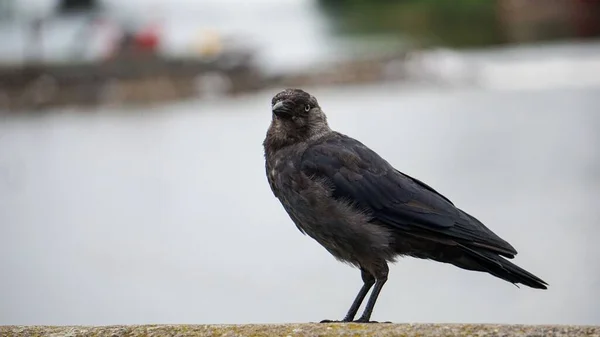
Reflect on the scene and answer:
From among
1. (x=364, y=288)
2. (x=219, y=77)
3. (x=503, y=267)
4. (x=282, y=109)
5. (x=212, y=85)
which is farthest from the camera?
(x=219, y=77)

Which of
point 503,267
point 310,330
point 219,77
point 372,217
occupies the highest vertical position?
point 219,77

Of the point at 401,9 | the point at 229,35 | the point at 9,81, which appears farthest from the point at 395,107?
the point at 401,9

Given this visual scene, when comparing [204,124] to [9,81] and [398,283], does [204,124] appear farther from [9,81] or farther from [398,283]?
[398,283]

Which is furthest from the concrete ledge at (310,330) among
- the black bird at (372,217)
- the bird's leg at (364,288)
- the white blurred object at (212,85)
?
the white blurred object at (212,85)

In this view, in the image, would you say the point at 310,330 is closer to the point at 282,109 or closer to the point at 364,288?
the point at 364,288

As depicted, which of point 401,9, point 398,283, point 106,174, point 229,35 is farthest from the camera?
point 401,9

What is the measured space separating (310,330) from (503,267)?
3.75 ft

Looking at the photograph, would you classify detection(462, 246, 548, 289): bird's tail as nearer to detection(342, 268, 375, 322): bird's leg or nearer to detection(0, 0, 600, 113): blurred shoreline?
detection(342, 268, 375, 322): bird's leg

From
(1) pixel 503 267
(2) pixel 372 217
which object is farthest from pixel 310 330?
(1) pixel 503 267

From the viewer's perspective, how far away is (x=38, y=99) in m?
23.5

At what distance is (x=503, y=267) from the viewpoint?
432 centimetres

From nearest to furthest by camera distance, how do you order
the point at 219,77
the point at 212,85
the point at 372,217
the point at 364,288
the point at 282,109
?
1. the point at 372,217
2. the point at 364,288
3. the point at 282,109
4. the point at 212,85
5. the point at 219,77

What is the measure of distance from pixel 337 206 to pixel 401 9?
4659 cm

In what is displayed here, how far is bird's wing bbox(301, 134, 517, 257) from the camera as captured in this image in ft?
14.2
